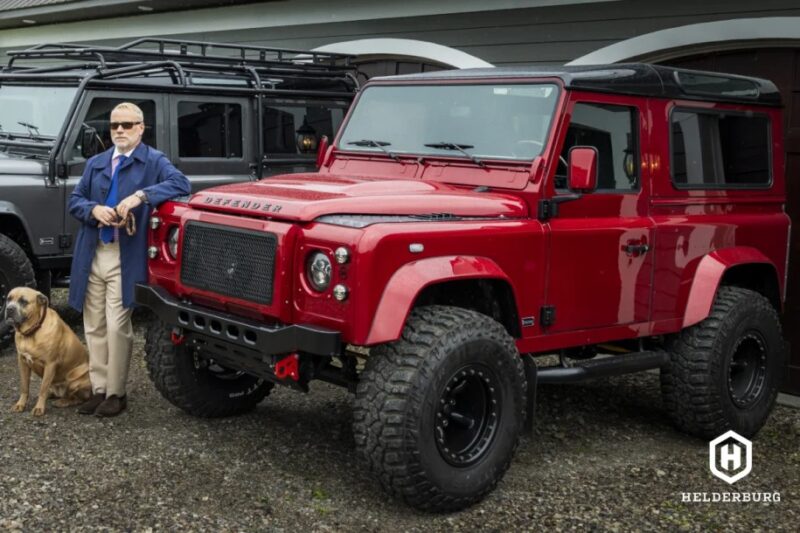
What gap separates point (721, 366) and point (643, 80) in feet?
5.46

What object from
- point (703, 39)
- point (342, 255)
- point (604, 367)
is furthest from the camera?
point (703, 39)

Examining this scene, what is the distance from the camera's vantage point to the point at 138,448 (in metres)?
5.15

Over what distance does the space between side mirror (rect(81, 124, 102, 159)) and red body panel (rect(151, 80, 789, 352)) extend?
8.10 feet

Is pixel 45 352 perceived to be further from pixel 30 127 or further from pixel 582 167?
pixel 582 167

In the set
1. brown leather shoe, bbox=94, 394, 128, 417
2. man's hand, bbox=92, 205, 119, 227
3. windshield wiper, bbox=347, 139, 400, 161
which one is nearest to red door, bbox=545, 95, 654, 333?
windshield wiper, bbox=347, 139, 400, 161

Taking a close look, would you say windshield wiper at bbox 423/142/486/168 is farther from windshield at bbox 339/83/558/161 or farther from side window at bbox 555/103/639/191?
side window at bbox 555/103/639/191

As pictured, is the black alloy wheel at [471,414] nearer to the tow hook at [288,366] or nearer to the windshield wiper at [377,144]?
the tow hook at [288,366]

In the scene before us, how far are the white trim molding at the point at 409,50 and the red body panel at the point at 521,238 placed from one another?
11.5 ft

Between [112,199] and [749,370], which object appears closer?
[112,199]

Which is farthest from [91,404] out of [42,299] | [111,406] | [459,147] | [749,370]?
[749,370]

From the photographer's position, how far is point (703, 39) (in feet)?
24.1

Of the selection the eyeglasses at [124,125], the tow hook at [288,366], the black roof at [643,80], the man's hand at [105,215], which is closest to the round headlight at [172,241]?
the man's hand at [105,215]

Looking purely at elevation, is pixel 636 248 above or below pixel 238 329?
above

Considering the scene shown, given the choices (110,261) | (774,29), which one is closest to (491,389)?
(110,261)
